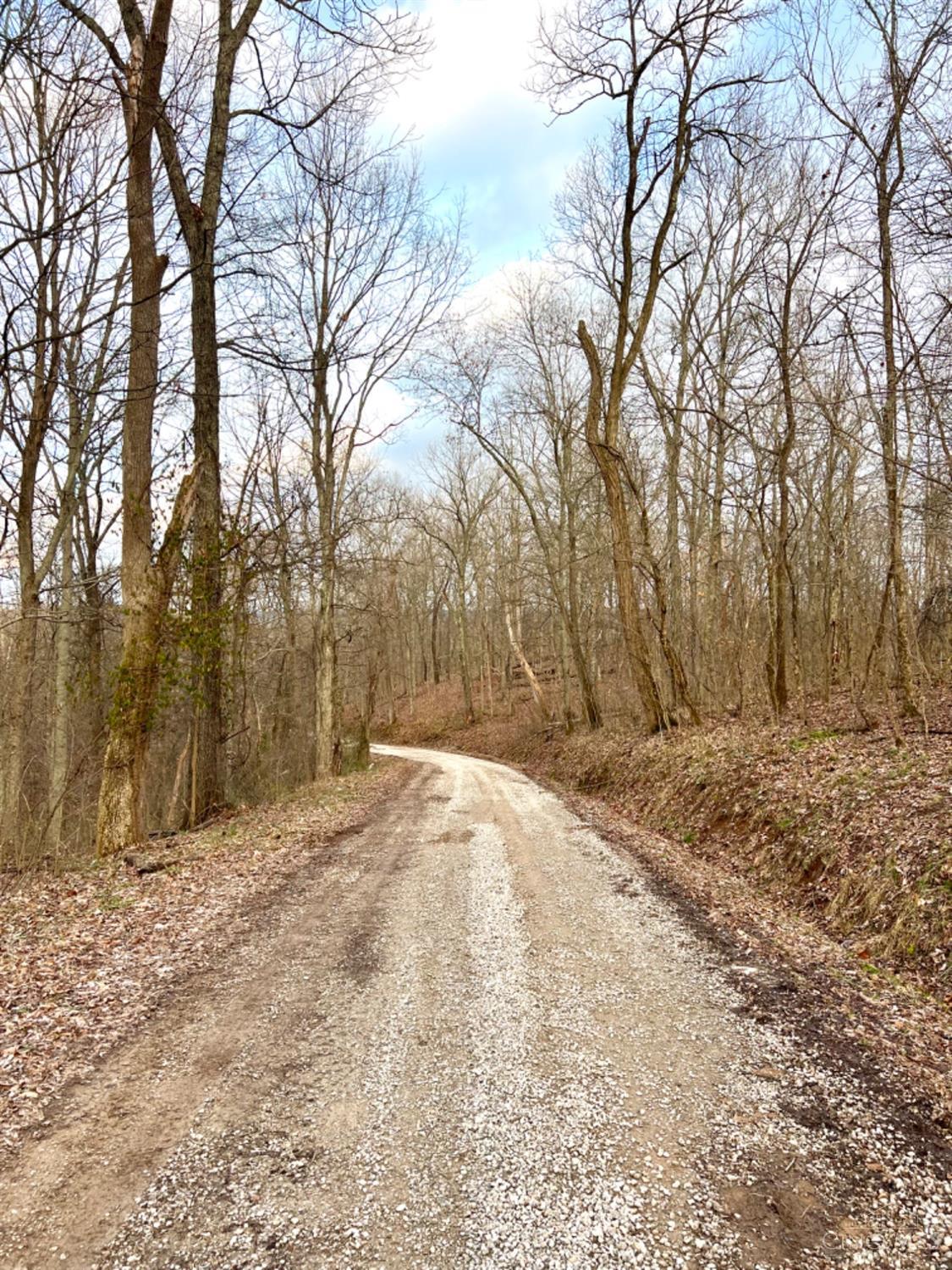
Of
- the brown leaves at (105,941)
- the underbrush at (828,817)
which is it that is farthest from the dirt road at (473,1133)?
the underbrush at (828,817)

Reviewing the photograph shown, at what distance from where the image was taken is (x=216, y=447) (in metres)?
9.23

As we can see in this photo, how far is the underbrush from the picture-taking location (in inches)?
177

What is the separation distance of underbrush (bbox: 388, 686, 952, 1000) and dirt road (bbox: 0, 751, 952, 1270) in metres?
1.43

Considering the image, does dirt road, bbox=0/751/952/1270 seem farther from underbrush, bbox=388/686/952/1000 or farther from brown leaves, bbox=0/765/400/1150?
underbrush, bbox=388/686/952/1000

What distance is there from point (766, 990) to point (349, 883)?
3.57 meters

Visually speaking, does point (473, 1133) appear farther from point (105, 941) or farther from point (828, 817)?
point (828, 817)

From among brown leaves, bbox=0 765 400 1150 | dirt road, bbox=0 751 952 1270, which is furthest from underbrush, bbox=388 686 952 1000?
brown leaves, bbox=0 765 400 1150

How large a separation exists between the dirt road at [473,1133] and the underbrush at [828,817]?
143 centimetres

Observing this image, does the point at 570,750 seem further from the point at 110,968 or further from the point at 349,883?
the point at 110,968

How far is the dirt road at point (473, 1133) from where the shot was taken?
6.59 feet

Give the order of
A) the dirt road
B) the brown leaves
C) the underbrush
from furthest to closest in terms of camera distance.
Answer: the underbrush, the brown leaves, the dirt road

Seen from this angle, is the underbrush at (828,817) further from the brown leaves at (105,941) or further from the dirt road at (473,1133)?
the brown leaves at (105,941)

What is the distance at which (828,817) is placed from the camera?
6.15 m

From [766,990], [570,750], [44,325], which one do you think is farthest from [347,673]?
[766,990]
